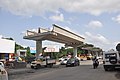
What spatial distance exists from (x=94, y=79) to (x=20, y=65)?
2265 centimetres

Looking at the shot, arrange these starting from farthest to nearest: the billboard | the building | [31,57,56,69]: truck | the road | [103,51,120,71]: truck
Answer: the building
the billboard
[31,57,56,69]: truck
[103,51,120,71]: truck
the road

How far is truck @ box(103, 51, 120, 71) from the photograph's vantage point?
30.6 m

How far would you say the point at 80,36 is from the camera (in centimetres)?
7612

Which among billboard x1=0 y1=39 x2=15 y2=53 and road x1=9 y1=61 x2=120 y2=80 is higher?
billboard x1=0 y1=39 x2=15 y2=53

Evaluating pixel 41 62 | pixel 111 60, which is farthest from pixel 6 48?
pixel 111 60

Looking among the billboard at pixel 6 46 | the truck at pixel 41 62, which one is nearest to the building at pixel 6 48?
the billboard at pixel 6 46

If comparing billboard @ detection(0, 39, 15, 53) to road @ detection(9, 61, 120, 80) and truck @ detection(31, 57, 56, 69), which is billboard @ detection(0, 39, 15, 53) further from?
road @ detection(9, 61, 120, 80)

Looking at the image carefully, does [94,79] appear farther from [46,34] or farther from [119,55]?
[46,34]

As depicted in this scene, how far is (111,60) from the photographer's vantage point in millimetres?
31203

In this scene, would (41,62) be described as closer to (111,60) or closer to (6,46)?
(111,60)

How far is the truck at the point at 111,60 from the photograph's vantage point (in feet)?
101

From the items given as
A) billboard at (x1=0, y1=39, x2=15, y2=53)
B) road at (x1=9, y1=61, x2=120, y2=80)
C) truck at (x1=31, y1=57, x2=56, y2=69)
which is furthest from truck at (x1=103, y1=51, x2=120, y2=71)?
billboard at (x1=0, y1=39, x2=15, y2=53)

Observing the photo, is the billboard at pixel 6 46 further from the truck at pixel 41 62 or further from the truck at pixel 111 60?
the truck at pixel 111 60

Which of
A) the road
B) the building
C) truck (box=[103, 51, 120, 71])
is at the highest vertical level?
the building
